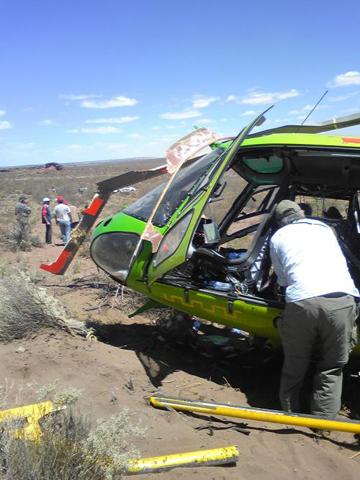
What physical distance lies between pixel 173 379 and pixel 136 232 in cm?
164

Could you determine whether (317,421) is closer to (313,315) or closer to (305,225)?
(313,315)

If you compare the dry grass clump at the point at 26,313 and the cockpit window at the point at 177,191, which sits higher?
the cockpit window at the point at 177,191

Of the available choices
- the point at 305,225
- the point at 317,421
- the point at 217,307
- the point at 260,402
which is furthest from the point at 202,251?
the point at 317,421

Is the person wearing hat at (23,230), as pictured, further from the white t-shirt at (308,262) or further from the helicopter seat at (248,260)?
the white t-shirt at (308,262)

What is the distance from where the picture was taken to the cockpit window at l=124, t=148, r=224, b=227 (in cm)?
524

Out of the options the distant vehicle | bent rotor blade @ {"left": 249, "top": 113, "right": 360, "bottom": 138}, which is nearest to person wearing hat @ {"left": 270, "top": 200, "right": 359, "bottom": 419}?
bent rotor blade @ {"left": 249, "top": 113, "right": 360, "bottom": 138}

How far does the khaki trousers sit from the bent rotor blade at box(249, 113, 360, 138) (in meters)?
2.09

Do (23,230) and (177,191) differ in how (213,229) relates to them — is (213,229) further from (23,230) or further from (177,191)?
(23,230)

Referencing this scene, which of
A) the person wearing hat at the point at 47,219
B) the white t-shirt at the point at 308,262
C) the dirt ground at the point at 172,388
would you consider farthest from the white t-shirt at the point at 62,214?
the white t-shirt at the point at 308,262

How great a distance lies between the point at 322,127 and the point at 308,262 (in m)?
1.99

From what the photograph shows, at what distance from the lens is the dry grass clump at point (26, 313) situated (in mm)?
5332

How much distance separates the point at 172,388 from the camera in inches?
189

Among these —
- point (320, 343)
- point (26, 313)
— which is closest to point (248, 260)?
point (320, 343)

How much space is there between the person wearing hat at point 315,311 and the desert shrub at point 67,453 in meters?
1.86
